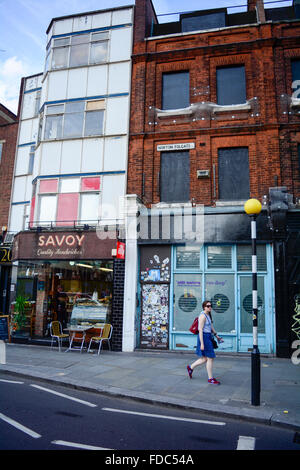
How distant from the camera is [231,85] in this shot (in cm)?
1342

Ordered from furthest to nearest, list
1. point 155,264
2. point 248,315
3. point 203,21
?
point 203,21, point 155,264, point 248,315

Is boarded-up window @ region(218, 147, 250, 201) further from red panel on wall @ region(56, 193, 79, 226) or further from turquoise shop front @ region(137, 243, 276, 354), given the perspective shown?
red panel on wall @ region(56, 193, 79, 226)

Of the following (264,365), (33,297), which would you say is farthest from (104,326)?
(264,365)

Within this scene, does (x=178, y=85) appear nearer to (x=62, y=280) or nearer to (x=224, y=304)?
(x=224, y=304)

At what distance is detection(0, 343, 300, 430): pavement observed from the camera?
6133 mm

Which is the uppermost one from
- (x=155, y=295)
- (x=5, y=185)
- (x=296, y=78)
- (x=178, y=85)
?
(x=178, y=85)

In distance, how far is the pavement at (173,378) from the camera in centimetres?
613

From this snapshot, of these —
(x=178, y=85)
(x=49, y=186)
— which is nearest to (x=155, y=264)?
(x=49, y=186)

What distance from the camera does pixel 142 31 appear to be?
14.6m

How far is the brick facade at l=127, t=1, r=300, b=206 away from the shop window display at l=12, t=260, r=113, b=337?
3.66 meters

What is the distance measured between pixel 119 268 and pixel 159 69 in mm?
8445

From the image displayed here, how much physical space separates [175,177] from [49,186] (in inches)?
213

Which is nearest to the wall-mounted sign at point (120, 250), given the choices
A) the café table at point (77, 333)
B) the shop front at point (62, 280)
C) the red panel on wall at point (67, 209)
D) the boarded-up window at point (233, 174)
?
the shop front at point (62, 280)
